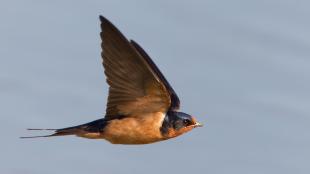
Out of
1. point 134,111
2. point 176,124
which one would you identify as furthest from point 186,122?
point 134,111

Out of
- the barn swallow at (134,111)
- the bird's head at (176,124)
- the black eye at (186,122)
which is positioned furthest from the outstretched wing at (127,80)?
the black eye at (186,122)

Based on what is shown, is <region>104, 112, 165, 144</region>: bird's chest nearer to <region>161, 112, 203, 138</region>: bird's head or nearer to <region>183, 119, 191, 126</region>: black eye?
<region>161, 112, 203, 138</region>: bird's head

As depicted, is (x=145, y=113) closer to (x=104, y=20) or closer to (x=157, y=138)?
(x=157, y=138)

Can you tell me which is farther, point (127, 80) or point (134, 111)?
point (134, 111)

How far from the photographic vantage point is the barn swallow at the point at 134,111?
7207 mm

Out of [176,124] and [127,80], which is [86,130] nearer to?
[127,80]

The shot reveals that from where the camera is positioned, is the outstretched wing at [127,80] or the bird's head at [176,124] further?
the bird's head at [176,124]

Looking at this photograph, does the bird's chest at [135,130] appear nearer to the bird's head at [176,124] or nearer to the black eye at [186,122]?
the bird's head at [176,124]

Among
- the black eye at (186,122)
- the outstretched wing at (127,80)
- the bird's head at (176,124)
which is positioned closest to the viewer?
the outstretched wing at (127,80)

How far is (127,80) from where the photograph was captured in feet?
24.1

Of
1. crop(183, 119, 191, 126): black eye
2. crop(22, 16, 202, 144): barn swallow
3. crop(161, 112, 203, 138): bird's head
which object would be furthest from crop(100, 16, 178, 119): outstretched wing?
crop(183, 119, 191, 126): black eye

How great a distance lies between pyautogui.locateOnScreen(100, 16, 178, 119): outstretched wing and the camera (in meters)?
6.98

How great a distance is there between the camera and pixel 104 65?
23.8ft

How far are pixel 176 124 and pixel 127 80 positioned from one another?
0.59 meters
